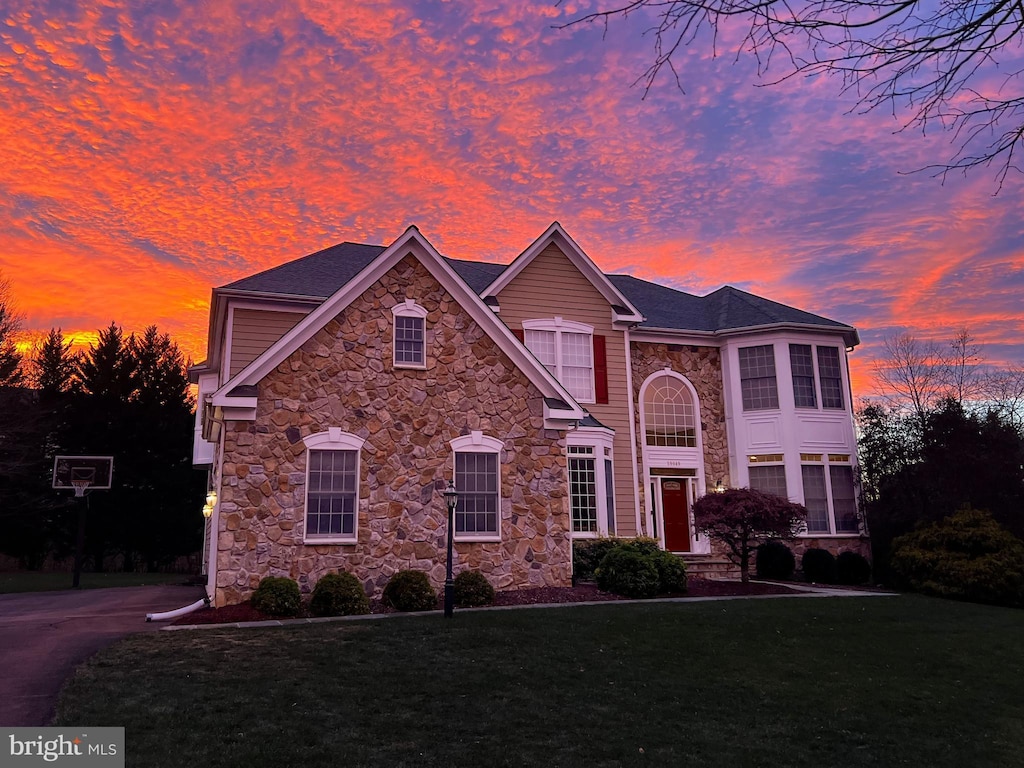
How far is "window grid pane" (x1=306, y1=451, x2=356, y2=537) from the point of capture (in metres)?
14.1

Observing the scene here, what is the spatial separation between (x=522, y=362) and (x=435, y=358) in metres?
1.99

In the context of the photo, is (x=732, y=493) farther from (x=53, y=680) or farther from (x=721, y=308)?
(x=53, y=680)

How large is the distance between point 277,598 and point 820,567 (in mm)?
14891

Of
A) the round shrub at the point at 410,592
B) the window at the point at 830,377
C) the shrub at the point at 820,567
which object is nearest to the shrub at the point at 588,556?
the round shrub at the point at 410,592

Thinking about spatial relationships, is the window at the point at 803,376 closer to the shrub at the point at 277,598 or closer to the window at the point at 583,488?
the window at the point at 583,488

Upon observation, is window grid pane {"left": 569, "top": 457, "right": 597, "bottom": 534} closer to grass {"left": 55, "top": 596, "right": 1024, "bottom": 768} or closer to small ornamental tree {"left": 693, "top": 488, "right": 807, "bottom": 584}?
small ornamental tree {"left": 693, "top": 488, "right": 807, "bottom": 584}

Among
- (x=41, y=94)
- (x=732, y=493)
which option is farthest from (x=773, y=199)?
(x=41, y=94)

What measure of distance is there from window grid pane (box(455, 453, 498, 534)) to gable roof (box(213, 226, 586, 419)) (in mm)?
1904

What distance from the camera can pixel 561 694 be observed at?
791cm

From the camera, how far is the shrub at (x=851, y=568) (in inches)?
787

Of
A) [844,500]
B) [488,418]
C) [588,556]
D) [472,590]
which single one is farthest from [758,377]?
[472,590]

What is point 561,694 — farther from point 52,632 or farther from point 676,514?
point 676,514

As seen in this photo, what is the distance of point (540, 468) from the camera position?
15.9 meters

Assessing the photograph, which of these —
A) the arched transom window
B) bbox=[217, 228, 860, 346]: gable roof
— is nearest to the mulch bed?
the arched transom window
